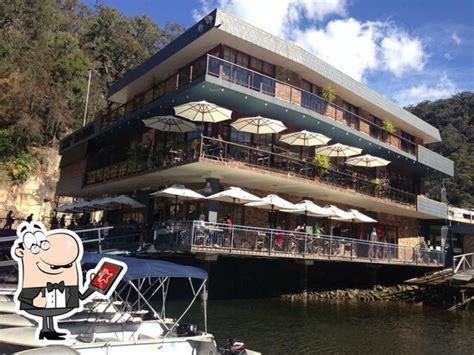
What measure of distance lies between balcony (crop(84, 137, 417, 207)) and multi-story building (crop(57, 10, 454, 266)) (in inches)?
2.7

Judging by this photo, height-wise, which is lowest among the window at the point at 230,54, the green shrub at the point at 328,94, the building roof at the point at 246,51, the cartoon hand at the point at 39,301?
the cartoon hand at the point at 39,301

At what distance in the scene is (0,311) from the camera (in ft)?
40.4

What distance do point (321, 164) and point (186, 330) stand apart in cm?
1568

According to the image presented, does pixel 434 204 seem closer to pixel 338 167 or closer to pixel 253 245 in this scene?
pixel 338 167

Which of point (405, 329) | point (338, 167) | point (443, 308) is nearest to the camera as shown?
point (405, 329)

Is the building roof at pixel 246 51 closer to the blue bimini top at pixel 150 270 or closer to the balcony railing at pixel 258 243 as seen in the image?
the balcony railing at pixel 258 243

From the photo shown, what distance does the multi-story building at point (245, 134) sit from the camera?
2167 cm

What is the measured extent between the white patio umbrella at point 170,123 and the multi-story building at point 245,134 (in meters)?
0.68

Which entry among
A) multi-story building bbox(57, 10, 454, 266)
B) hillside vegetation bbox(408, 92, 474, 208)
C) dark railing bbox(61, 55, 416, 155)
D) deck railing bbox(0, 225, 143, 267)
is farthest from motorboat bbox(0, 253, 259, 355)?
hillside vegetation bbox(408, 92, 474, 208)

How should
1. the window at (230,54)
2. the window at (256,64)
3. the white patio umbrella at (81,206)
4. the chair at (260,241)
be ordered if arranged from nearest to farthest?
the chair at (260,241), the window at (230,54), the window at (256,64), the white patio umbrella at (81,206)

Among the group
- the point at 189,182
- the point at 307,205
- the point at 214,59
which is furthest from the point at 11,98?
the point at 307,205

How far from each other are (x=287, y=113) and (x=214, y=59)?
491 cm

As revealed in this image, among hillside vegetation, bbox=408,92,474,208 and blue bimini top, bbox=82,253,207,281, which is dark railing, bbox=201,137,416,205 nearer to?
blue bimini top, bbox=82,253,207,281

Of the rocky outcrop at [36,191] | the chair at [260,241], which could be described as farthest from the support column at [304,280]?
the rocky outcrop at [36,191]
